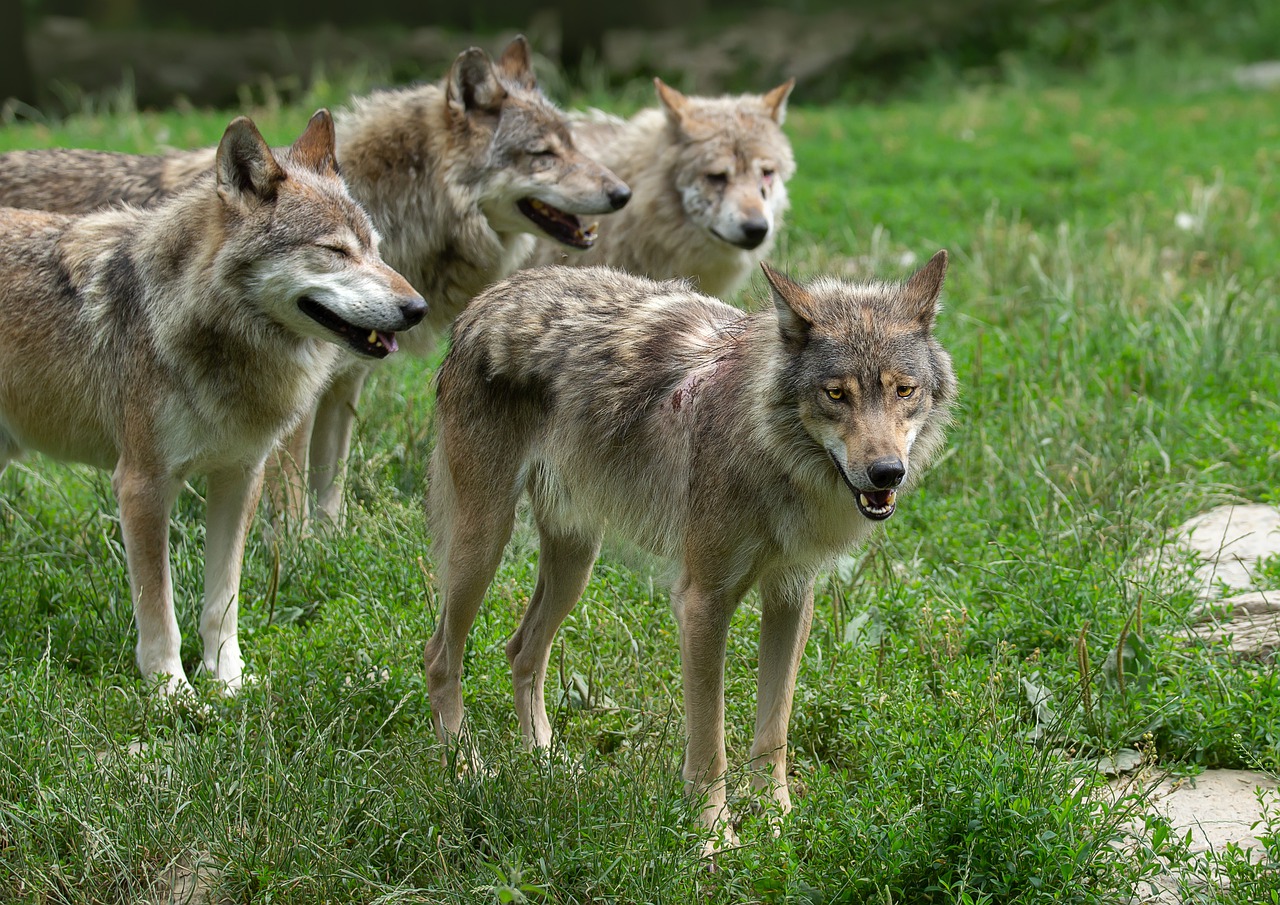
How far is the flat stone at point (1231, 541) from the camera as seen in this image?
5.04m

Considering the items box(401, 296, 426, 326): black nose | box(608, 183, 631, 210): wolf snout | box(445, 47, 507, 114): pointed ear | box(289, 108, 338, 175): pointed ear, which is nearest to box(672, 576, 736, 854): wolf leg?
box(401, 296, 426, 326): black nose

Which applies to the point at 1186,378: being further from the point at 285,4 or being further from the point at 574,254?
the point at 285,4

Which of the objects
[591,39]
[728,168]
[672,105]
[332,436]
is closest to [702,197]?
[728,168]

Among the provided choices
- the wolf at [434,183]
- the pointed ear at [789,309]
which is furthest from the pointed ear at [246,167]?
the pointed ear at [789,309]

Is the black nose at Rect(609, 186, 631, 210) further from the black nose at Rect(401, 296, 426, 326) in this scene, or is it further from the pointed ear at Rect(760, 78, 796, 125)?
the black nose at Rect(401, 296, 426, 326)

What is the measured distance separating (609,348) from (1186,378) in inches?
147

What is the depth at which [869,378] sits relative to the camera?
12.0ft

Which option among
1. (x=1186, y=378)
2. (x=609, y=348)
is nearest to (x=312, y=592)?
(x=609, y=348)

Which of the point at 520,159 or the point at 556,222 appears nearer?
the point at 520,159

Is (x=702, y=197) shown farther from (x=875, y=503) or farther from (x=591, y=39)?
(x=591, y=39)

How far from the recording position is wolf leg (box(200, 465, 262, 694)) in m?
5.03

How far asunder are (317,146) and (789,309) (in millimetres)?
2148

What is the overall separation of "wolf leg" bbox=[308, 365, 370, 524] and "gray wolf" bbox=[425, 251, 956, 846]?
1.64 metres

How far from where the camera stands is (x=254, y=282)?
470 cm
